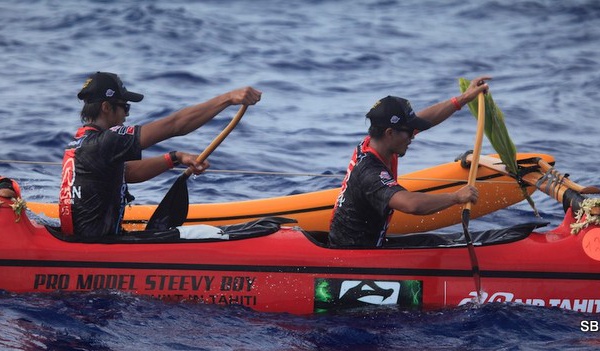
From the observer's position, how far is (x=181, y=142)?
14.2m

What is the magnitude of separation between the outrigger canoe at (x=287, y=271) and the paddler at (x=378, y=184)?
0.90 feet

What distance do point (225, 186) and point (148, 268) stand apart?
4.77m

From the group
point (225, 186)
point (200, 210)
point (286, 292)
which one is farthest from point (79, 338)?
point (225, 186)

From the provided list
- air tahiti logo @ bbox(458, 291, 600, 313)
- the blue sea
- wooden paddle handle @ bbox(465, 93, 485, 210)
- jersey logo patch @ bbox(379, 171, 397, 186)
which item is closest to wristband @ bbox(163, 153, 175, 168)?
the blue sea

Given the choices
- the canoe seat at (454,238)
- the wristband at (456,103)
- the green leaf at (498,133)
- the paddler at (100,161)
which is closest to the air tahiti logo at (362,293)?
the canoe seat at (454,238)

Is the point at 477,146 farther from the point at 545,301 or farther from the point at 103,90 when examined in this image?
the point at 103,90

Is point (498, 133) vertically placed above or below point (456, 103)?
below

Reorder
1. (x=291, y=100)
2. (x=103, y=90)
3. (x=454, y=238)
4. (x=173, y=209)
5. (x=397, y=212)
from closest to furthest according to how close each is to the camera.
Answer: (x=103, y=90), (x=454, y=238), (x=173, y=209), (x=397, y=212), (x=291, y=100)

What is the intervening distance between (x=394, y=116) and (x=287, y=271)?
1341 mm

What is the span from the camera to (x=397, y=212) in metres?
9.83

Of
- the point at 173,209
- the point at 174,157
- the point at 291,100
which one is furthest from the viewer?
the point at 291,100

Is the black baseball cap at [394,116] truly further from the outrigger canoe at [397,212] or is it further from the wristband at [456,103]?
the outrigger canoe at [397,212]

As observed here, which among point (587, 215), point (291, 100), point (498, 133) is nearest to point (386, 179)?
point (587, 215)

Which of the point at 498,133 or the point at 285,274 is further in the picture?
the point at 498,133
